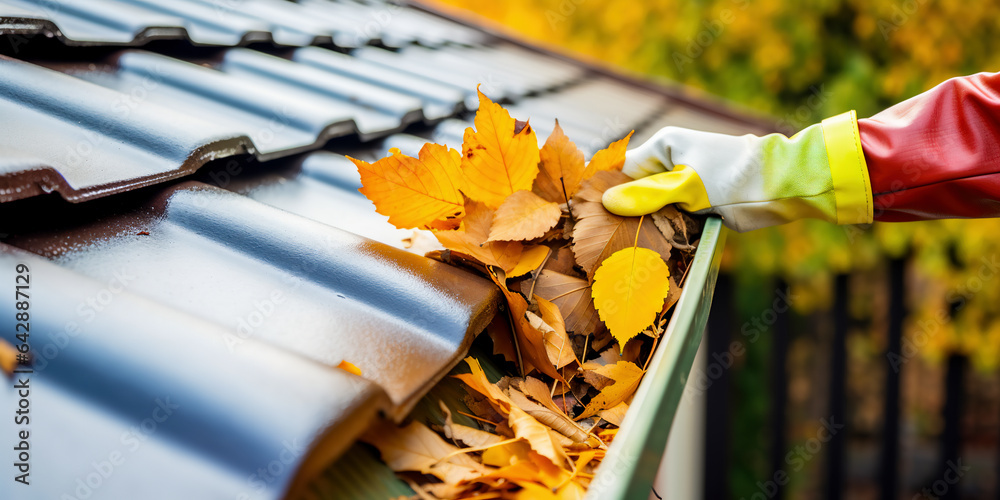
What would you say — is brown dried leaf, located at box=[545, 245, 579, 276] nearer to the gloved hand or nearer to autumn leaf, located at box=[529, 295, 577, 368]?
autumn leaf, located at box=[529, 295, 577, 368]

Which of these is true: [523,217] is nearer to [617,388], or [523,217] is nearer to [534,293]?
[534,293]

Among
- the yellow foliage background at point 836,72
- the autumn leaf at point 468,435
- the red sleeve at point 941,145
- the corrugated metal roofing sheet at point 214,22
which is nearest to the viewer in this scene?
the autumn leaf at point 468,435

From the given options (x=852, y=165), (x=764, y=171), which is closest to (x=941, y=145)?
(x=852, y=165)

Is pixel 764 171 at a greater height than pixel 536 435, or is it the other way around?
pixel 764 171

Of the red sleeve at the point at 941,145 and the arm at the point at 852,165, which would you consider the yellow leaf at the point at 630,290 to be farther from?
the red sleeve at the point at 941,145

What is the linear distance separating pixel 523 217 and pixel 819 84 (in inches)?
190

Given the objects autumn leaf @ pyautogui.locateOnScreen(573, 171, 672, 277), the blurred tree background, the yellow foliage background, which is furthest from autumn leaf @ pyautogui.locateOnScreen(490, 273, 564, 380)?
the yellow foliage background

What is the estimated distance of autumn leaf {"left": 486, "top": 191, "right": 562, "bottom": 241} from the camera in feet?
2.68

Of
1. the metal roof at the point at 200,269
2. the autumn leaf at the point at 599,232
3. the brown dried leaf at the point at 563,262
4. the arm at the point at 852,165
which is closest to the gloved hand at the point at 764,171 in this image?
the arm at the point at 852,165

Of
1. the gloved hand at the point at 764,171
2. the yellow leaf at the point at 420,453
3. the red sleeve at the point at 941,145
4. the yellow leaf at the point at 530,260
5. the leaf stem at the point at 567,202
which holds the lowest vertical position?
the yellow leaf at the point at 420,453

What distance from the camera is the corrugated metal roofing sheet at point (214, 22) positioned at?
1283 mm

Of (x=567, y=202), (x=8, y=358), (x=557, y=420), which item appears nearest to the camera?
(x=8, y=358)

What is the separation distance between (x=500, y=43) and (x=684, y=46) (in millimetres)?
2201

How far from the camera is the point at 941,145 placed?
102 cm
